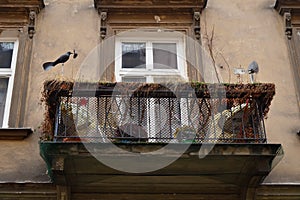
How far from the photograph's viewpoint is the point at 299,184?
6.38 meters

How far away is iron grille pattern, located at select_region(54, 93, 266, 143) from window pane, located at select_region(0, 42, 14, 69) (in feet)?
6.66

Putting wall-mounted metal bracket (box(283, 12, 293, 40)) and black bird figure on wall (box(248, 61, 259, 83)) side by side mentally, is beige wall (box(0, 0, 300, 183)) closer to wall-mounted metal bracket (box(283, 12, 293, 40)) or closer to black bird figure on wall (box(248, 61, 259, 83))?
wall-mounted metal bracket (box(283, 12, 293, 40))

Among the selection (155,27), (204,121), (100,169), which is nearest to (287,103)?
(204,121)

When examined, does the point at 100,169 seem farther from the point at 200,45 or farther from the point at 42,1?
the point at 42,1

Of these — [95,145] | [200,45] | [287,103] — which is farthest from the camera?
[200,45]

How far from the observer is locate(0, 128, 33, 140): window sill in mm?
6742

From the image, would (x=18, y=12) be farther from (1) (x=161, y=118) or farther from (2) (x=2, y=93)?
(1) (x=161, y=118)

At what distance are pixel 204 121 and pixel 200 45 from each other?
2.03m

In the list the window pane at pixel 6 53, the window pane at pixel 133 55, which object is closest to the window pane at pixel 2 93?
the window pane at pixel 6 53

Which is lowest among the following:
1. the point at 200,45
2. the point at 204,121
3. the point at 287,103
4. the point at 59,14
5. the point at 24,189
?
the point at 24,189

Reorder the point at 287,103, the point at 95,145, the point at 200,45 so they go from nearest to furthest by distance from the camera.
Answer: the point at 95,145
the point at 287,103
the point at 200,45

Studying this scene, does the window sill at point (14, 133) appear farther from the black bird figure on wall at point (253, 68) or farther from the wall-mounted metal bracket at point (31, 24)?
the black bird figure on wall at point (253, 68)

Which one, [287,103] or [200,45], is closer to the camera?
[287,103]

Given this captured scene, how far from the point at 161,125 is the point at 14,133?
192 cm
